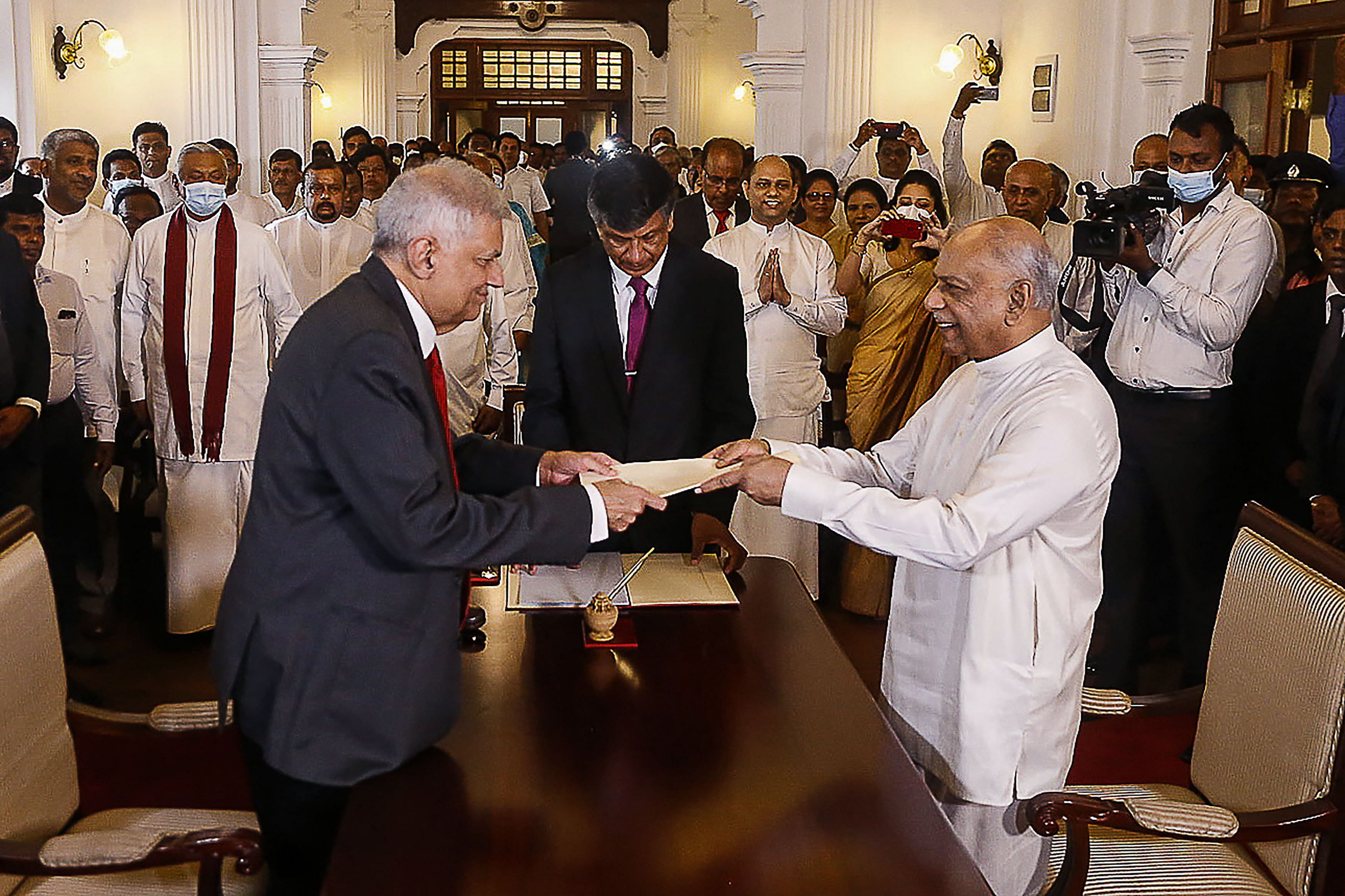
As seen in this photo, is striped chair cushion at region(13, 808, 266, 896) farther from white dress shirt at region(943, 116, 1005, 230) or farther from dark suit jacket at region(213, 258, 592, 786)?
white dress shirt at region(943, 116, 1005, 230)

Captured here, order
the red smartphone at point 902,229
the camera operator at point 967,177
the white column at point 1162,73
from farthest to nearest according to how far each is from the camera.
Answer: the camera operator at point 967,177, the white column at point 1162,73, the red smartphone at point 902,229

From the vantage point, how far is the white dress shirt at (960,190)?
290 inches

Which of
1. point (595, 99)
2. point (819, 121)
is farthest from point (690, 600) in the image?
point (595, 99)

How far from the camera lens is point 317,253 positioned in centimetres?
605

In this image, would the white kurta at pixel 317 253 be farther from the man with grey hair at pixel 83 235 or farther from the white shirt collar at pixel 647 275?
the white shirt collar at pixel 647 275

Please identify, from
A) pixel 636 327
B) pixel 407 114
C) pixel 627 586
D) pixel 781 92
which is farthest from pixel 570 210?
pixel 407 114

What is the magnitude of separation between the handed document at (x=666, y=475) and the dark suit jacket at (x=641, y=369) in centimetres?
61

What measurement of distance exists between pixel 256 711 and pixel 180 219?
2.81 meters

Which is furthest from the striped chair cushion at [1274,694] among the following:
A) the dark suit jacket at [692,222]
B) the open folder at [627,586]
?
the dark suit jacket at [692,222]

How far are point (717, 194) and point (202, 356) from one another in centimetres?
223

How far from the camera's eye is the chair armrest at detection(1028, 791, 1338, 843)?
6.77 feet

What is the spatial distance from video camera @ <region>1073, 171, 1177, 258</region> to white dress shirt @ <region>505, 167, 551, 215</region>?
33.4 feet

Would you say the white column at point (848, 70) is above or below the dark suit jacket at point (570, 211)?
above

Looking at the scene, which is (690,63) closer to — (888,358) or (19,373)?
(888,358)
